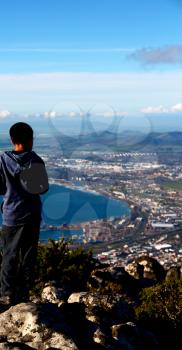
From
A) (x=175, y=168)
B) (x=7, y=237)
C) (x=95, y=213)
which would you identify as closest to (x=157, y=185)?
(x=175, y=168)

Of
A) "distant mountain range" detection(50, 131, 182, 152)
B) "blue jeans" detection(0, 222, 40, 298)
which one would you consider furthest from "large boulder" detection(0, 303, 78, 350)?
"distant mountain range" detection(50, 131, 182, 152)

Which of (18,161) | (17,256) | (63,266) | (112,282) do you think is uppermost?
(18,161)

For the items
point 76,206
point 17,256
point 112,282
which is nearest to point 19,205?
point 17,256

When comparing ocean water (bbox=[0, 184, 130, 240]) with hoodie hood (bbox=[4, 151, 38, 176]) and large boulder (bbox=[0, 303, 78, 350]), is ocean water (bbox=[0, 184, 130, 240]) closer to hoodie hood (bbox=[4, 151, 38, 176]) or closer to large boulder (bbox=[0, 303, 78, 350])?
hoodie hood (bbox=[4, 151, 38, 176])

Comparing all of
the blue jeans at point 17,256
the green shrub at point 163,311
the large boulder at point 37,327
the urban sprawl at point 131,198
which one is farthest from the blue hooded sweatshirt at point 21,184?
the urban sprawl at point 131,198

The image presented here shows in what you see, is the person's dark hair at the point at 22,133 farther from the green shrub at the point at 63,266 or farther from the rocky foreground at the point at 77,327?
the green shrub at the point at 63,266

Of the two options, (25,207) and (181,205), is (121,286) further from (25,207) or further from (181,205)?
(181,205)

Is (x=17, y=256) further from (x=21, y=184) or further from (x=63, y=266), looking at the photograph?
(x=63, y=266)
